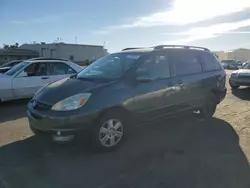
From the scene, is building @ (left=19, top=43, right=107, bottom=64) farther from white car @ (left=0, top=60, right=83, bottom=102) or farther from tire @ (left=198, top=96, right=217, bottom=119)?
tire @ (left=198, top=96, right=217, bottom=119)

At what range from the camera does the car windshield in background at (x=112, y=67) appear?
18.1ft

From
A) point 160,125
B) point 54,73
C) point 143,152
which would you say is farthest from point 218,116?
point 54,73

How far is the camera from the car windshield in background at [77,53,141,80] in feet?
18.1

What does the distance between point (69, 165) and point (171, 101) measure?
2.54 m

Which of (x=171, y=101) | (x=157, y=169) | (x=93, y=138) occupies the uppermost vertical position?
(x=171, y=101)

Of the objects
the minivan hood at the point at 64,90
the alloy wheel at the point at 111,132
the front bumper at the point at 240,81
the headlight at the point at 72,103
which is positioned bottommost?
the alloy wheel at the point at 111,132

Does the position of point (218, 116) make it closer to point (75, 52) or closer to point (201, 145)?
point (201, 145)

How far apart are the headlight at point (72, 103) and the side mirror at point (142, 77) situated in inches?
41.0

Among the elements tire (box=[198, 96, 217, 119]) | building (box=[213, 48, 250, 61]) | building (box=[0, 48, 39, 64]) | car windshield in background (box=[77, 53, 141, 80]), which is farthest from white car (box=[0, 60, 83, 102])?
building (box=[213, 48, 250, 61])

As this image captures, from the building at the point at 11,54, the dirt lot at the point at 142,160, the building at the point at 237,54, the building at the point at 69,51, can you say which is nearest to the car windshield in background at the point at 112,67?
the dirt lot at the point at 142,160

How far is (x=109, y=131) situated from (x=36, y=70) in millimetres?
6081

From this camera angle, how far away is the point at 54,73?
10.4m

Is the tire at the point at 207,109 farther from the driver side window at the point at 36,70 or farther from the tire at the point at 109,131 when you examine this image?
the driver side window at the point at 36,70

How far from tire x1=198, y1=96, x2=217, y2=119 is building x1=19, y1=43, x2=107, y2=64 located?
4987 centimetres
